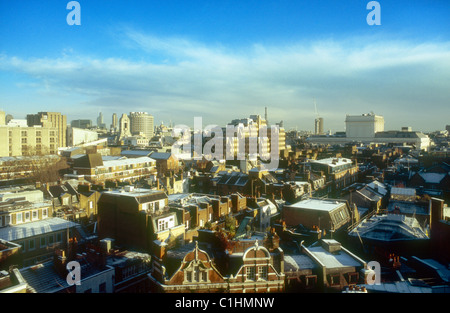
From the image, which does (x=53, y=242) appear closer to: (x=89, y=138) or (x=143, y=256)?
(x=143, y=256)

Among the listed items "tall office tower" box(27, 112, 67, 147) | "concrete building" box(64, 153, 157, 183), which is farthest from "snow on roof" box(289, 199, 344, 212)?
"tall office tower" box(27, 112, 67, 147)

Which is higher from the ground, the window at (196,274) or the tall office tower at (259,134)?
the tall office tower at (259,134)

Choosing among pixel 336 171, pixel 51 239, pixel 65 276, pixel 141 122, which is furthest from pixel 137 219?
pixel 141 122

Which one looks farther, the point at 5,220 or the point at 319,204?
the point at 319,204

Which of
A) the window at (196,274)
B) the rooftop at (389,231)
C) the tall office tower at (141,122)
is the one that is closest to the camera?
the window at (196,274)

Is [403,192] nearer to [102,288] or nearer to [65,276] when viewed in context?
[102,288]

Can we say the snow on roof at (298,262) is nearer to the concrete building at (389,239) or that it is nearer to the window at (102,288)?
the concrete building at (389,239)

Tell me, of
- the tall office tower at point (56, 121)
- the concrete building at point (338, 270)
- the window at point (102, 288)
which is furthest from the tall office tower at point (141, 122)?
the concrete building at point (338, 270)
